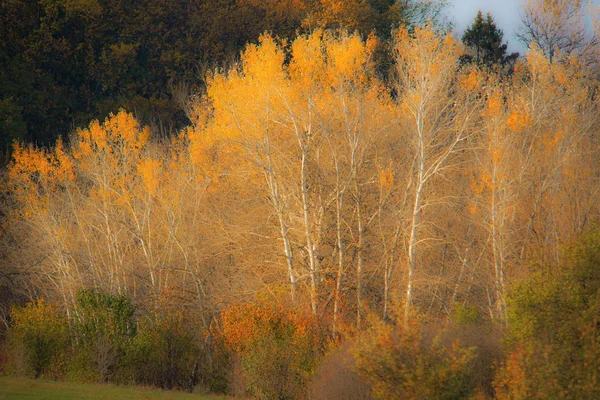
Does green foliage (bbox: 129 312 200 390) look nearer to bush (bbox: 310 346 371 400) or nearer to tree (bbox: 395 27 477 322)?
bush (bbox: 310 346 371 400)

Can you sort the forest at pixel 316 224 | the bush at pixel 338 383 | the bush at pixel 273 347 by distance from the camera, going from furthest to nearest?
the forest at pixel 316 224 < the bush at pixel 273 347 < the bush at pixel 338 383

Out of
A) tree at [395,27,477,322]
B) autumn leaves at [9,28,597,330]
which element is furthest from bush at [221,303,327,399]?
tree at [395,27,477,322]

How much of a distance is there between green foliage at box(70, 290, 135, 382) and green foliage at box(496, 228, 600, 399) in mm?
14132

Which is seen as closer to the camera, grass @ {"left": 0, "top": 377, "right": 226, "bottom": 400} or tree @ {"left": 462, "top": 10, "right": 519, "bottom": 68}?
grass @ {"left": 0, "top": 377, "right": 226, "bottom": 400}

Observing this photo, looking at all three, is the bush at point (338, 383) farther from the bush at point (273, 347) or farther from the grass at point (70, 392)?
the grass at point (70, 392)

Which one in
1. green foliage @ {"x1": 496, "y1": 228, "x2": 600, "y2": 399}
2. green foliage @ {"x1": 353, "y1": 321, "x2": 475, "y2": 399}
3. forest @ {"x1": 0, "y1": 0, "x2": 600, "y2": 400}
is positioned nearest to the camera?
A: green foliage @ {"x1": 496, "y1": 228, "x2": 600, "y2": 399}

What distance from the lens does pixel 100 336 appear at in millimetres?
28469

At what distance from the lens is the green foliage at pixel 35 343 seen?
27.8m

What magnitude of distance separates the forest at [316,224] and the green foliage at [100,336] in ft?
0.27

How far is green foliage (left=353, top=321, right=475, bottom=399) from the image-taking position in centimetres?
1623

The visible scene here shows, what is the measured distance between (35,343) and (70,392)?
8.09 metres

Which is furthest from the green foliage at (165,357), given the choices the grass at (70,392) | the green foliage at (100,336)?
the grass at (70,392)

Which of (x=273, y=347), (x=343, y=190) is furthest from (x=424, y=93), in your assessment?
(x=273, y=347)

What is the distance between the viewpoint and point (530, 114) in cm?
3344
